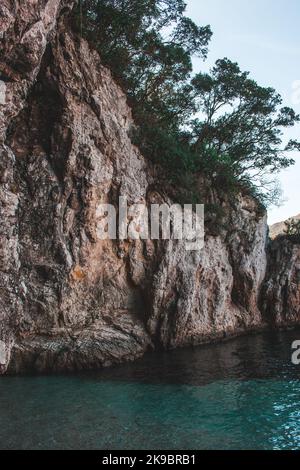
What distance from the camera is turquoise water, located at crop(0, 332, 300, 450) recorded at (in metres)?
10.4

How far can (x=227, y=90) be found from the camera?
1210 inches

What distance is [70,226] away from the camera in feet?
64.0

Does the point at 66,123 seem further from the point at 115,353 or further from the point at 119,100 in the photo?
the point at 115,353

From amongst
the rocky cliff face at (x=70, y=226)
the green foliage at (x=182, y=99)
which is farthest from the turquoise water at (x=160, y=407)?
the green foliage at (x=182, y=99)

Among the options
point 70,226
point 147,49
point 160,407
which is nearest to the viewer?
point 160,407

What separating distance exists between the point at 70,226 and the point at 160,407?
32.9 feet

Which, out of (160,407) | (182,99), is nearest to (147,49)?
(182,99)

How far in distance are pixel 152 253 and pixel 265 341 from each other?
30.5 feet

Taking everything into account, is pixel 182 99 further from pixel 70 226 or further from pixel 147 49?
pixel 70 226

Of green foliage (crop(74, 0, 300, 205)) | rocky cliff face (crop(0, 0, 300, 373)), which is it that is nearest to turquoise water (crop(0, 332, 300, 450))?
rocky cliff face (crop(0, 0, 300, 373))

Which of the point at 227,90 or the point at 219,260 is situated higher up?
the point at 227,90

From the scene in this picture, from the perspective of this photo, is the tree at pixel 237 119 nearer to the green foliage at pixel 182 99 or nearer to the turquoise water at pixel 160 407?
the green foliage at pixel 182 99

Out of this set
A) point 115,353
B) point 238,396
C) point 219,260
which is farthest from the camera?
point 219,260
